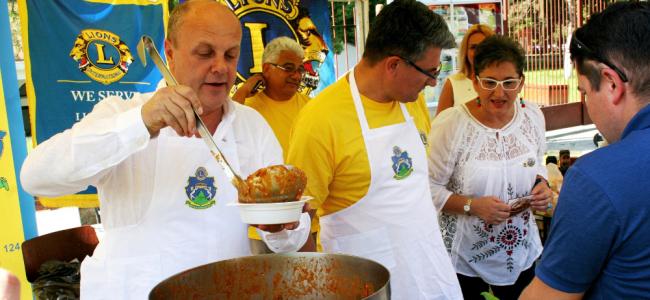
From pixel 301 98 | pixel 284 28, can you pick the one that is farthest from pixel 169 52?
pixel 284 28

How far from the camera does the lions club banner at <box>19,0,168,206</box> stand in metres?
3.68

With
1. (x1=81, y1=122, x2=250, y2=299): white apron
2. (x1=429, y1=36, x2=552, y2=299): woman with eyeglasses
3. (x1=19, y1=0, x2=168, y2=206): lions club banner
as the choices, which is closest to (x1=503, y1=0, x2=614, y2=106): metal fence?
(x1=19, y1=0, x2=168, y2=206): lions club banner

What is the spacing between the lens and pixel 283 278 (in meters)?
1.45

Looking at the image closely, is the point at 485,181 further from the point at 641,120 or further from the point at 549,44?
the point at 549,44

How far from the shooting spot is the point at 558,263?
136 cm

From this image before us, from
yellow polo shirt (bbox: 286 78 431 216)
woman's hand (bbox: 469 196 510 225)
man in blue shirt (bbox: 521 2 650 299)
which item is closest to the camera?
man in blue shirt (bbox: 521 2 650 299)

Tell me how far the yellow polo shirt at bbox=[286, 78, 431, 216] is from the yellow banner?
1715 millimetres

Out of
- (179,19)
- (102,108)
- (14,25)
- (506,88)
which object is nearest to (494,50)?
(506,88)

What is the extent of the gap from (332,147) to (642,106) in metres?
1.08

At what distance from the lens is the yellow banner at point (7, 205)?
3.08 metres

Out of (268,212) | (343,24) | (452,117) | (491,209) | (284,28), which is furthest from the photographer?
(343,24)

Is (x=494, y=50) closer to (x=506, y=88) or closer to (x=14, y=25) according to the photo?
(x=506, y=88)

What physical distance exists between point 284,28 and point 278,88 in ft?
3.33

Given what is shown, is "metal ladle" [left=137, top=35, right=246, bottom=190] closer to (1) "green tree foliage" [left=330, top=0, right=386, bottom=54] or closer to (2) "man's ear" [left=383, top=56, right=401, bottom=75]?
(2) "man's ear" [left=383, top=56, right=401, bottom=75]
